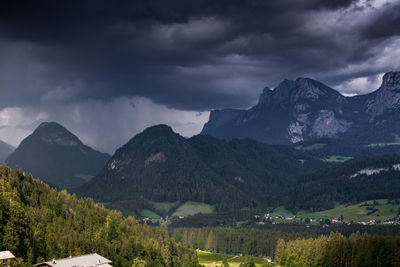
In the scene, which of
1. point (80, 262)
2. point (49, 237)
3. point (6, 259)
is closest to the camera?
point (6, 259)

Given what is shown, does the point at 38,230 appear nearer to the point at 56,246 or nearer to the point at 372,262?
the point at 56,246

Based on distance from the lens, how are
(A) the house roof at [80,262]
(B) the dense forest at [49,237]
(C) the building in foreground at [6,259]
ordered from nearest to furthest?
1. (C) the building in foreground at [6,259]
2. (A) the house roof at [80,262]
3. (B) the dense forest at [49,237]

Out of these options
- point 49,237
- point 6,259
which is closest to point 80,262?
point 6,259

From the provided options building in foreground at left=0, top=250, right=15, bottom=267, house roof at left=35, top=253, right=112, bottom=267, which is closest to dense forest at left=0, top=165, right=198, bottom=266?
building in foreground at left=0, top=250, right=15, bottom=267

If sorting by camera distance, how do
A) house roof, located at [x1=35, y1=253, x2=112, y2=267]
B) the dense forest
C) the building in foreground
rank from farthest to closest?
1. the dense forest
2. house roof, located at [x1=35, y1=253, x2=112, y2=267]
3. the building in foreground

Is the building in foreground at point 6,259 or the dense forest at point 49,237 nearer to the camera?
the building in foreground at point 6,259

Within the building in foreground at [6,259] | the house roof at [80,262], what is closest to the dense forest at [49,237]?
the building in foreground at [6,259]

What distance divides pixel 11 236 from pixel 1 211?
11.0 m

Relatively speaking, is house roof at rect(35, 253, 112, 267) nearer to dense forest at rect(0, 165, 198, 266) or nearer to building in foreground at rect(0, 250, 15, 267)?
dense forest at rect(0, 165, 198, 266)

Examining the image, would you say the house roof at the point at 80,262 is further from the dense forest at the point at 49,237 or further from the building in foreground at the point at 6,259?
the building in foreground at the point at 6,259

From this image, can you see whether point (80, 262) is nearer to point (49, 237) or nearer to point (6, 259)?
point (6, 259)

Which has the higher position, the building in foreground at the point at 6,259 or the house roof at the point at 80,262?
the building in foreground at the point at 6,259

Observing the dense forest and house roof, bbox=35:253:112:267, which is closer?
house roof, bbox=35:253:112:267

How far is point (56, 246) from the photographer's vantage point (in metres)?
158
